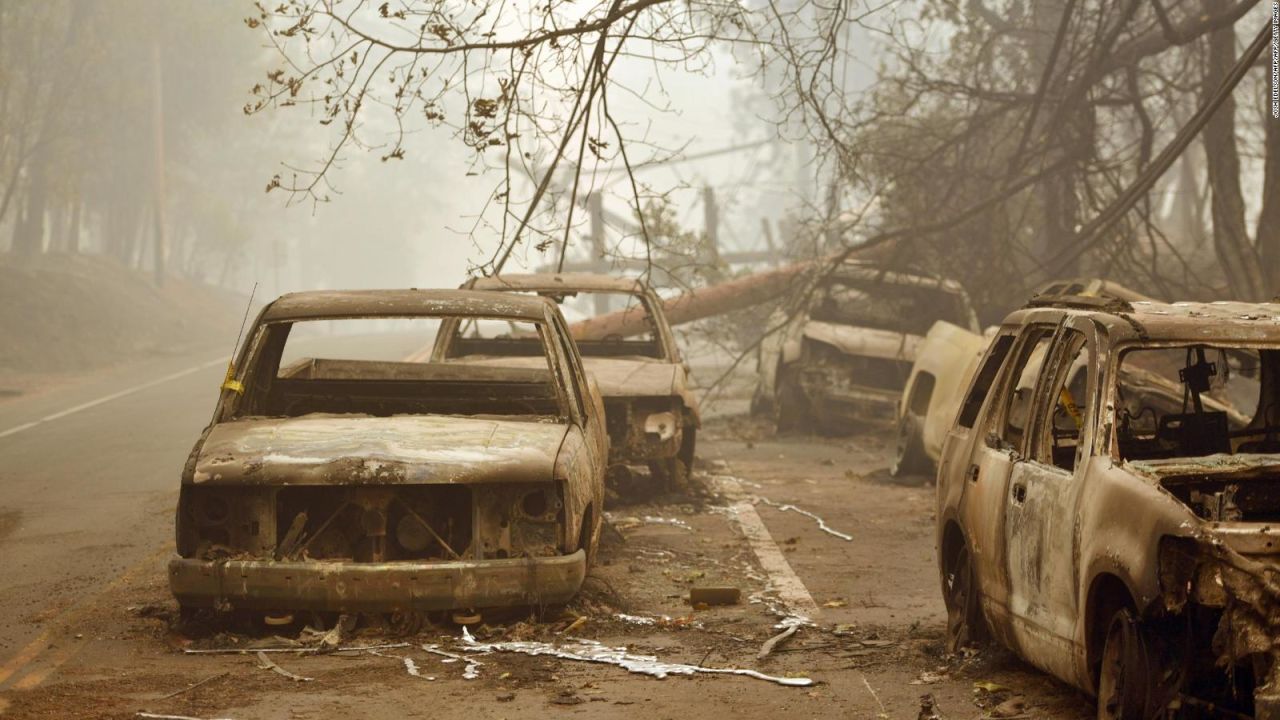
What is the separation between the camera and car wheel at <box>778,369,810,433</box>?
683 inches

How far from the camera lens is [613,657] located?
6680 millimetres

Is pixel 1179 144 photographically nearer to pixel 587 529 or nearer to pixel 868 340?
pixel 868 340

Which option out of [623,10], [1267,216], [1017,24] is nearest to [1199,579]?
[623,10]

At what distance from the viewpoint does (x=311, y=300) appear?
833 centimetres

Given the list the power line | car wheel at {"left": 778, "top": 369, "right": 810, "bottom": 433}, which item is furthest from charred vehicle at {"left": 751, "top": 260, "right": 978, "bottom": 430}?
the power line

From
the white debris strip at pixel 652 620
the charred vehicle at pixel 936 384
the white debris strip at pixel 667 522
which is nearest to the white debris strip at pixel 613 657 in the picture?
the white debris strip at pixel 652 620

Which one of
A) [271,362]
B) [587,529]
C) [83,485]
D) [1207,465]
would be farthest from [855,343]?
[1207,465]

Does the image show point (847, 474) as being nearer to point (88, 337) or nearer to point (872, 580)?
point (872, 580)

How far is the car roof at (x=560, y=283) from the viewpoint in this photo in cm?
1245

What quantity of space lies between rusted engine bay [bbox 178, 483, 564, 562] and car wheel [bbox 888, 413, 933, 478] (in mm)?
6992

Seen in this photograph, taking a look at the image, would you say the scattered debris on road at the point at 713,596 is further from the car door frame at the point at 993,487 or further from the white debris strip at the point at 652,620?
the car door frame at the point at 993,487

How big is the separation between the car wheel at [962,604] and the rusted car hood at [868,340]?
9.81m

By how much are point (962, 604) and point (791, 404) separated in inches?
426
